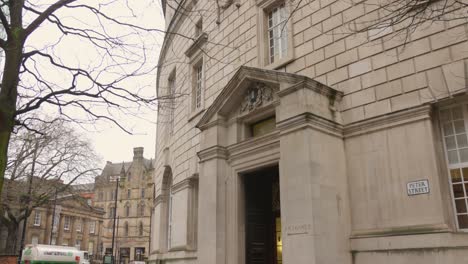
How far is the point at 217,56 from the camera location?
1575 centimetres

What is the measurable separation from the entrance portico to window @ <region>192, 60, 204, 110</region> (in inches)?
158

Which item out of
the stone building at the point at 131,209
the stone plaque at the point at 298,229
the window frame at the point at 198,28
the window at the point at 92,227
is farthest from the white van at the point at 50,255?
the stone building at the point at 131,209

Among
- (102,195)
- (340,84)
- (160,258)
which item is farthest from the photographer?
(102,195)

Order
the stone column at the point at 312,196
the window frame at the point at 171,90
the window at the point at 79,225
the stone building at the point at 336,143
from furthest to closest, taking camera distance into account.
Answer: the window at the point at 79,225 → the window frame at the point at 171,90 → the stone column at the point at 312,196 → the stone building at the point at 336,143

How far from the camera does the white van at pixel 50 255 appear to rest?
3284 cm

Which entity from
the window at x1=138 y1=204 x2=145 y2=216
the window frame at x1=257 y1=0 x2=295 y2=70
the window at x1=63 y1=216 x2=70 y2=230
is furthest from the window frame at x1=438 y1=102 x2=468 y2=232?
the window at x1=138 y1=204 x2=145 y2=216

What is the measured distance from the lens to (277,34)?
13.3m

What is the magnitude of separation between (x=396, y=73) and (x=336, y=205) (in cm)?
323

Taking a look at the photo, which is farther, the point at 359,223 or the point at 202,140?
the point at 202,140

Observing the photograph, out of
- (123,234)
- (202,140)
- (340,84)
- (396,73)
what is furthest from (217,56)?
(123,234)

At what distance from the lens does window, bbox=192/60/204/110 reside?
17656mm

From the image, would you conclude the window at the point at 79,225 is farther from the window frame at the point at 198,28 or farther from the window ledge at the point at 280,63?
the window ledge at the point at 280,63

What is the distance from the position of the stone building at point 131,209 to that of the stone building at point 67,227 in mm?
12758

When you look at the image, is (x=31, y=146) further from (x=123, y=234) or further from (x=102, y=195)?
(x=102, y=195)
